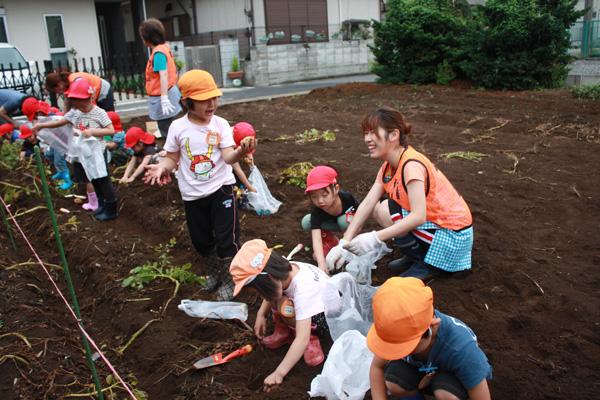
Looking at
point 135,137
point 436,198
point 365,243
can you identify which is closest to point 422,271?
point 436,198

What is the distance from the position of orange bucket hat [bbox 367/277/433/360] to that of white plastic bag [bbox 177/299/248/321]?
1.46 metres

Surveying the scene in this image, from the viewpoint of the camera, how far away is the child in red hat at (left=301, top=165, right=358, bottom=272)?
3.23 metres

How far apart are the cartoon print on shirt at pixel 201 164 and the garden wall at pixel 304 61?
49.7 feet

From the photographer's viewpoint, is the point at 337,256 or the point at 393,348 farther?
the point at 337,256

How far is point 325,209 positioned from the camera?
340 cm

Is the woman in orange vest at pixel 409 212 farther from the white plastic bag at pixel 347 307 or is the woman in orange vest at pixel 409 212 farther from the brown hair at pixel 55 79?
the brown hair at pixel 55 79

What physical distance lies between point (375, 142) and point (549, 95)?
7917 mm

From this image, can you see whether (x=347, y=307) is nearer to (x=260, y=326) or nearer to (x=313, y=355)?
(x=313, y=355)

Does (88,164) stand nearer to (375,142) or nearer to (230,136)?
(230,136)

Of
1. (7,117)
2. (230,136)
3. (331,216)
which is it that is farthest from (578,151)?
(7,117)

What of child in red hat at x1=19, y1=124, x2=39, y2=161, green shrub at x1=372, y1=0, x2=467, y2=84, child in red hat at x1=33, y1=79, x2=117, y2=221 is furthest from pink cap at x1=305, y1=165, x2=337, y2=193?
green shrub at x1=372, y1=0, x2=467, y2=84

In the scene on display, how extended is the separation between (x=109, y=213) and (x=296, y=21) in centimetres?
1690

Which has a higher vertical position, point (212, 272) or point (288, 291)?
point (288, 291)

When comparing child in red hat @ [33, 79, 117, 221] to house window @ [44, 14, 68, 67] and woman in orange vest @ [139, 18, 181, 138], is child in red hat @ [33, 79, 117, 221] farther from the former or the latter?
house window @ [44, 14, 68, 67]
